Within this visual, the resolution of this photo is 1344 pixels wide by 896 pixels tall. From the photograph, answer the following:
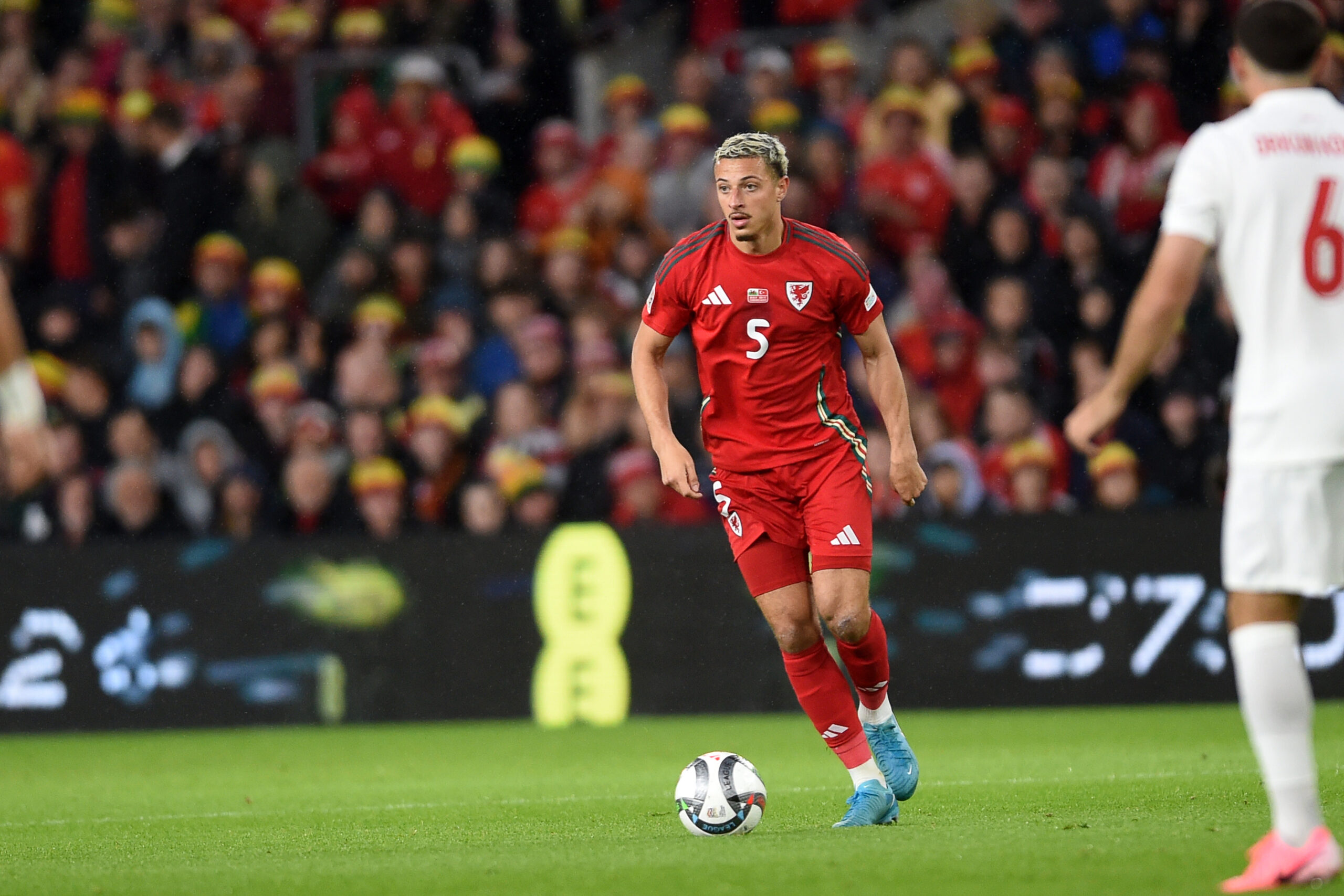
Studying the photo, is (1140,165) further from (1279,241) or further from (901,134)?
(1279,241)

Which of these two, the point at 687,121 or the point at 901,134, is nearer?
the point at 901,134

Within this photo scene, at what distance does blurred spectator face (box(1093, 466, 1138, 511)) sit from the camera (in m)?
12.1

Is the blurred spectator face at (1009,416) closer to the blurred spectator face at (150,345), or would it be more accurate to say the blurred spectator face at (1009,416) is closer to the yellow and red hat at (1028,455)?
the yellow and red hat at (1028,455)

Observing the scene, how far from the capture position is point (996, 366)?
41.2ft

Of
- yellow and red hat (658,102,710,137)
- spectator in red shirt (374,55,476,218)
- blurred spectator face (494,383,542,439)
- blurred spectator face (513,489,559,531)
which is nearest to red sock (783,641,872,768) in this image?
blurred spectator face (513,489,559,531)

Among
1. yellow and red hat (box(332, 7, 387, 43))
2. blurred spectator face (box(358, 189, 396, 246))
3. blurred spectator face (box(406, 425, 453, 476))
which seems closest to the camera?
blurred spectator face (box(406, 425, 453, 476))

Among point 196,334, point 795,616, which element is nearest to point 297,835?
point 795,616

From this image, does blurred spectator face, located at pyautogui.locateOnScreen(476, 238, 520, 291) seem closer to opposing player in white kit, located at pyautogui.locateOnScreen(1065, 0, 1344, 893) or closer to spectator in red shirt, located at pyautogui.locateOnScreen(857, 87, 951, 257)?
spectator in red shirt, located at pyautogui.locateOnScreen(857, 87, 951, 257)

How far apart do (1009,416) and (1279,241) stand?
748 cm

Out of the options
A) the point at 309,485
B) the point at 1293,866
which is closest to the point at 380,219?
the point at 309,485

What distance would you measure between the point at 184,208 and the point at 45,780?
6451 millimetres

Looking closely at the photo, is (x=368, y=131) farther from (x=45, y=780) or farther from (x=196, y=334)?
→ (x=45, y=780)

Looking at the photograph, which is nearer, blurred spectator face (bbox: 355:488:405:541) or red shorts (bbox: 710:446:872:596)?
red shorts (bbox: 710:446:872:596)

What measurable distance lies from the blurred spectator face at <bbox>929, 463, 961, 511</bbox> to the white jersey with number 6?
24.5 feet
